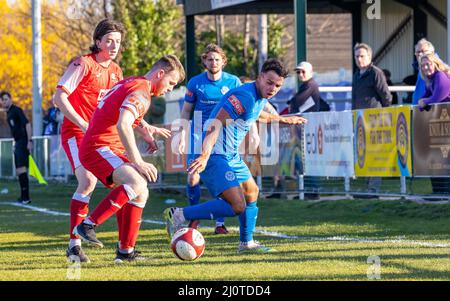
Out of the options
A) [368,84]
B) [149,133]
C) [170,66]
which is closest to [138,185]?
[149,133]

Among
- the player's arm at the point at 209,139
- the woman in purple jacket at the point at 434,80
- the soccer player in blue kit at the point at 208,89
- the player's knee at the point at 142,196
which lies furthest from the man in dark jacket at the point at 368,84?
the player's knee at the point at 142,196

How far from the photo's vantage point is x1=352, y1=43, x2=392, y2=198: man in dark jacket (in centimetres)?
1602

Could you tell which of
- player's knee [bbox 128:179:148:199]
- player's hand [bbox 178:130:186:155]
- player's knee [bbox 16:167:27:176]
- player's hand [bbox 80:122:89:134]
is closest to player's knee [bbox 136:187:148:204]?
player's knee [bbox 128:179:148:199]

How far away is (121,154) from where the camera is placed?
984 centimetres

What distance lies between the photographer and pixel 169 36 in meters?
41.7

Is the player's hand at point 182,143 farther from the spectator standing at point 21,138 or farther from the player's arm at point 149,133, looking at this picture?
the spectator standing at point 21,138

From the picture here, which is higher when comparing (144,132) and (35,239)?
(144,132)

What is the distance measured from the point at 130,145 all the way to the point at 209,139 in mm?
1081

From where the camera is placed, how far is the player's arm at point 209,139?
966 cm

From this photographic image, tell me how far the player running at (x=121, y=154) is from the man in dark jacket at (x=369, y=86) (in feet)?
21.6

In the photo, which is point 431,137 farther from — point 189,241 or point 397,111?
point 189,241
